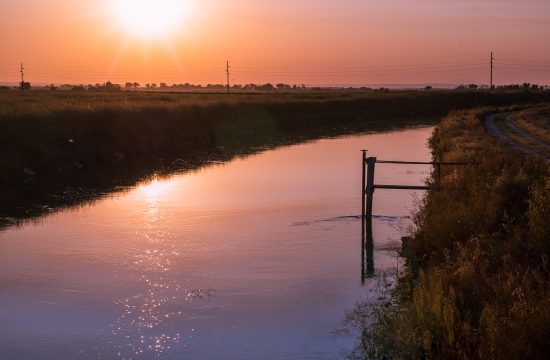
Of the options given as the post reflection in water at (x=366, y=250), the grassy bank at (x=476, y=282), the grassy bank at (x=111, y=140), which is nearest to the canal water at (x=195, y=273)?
the post reflection in water at (x=366, y=250)

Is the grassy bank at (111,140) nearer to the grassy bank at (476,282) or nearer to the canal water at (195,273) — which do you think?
the canal water at (195,273)

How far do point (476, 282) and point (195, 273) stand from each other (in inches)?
250

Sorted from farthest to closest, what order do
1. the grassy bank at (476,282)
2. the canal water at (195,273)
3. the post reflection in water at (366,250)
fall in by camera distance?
the post reflection in water at (366,250), the canal water at (195,273), the grassy bank at (476,282)

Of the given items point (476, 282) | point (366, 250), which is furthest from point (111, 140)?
point (476, 282)

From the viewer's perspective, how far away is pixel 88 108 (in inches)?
1526

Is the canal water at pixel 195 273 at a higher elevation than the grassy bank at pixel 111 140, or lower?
lower

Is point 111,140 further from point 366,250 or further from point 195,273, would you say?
point 195,273

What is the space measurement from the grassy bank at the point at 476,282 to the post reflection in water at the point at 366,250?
975 millimetres

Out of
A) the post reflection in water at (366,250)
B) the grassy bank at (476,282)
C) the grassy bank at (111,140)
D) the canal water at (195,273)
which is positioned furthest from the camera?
the grassy bank at (111,140)

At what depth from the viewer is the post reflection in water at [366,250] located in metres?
14.1

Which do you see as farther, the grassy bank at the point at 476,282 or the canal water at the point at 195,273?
the canal water at the point at 195,273

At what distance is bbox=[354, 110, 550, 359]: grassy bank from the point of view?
24.2 feet

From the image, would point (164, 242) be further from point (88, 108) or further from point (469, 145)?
point (88, 108)

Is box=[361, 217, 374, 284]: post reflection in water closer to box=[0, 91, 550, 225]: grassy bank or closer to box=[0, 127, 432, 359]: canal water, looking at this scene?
box=[0, 127, 432, 359]: canal water
